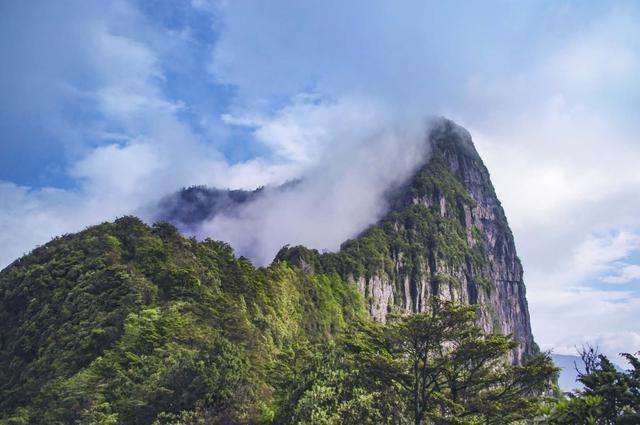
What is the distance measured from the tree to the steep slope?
8.27 metres

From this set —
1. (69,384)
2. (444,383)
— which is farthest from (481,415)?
(69,384)

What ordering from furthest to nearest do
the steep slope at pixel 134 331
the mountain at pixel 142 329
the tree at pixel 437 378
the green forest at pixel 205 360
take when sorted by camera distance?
the mountain at pixel 142 329
the steep slope at pixel 134 331
the green forest at pixel 205 360
the tree at pixel 437 378

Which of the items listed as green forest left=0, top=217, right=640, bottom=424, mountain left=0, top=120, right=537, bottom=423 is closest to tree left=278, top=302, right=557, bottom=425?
green forest left=0, top=217, right=640, bottom=424

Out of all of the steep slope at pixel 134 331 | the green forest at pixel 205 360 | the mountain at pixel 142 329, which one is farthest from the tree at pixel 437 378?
the steep slope at pixel 134 331

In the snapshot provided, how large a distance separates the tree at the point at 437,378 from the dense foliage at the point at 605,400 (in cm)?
867

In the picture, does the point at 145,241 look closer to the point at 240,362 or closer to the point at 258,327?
the point at 258,327

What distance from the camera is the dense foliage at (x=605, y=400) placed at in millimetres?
23031

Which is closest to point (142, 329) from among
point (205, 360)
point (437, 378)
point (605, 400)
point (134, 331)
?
point (134, 331)

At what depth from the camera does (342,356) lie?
42.8 metres

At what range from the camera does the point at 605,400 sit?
24.8 meters

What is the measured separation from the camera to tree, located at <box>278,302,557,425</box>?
116 ft

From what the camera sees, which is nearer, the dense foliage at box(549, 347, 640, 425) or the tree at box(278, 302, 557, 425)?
the dense foliage at box(549, 347, 640, 425)

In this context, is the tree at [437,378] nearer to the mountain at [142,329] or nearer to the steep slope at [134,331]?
the mountain at [142,329]

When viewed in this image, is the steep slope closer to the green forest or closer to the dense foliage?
the green forest
